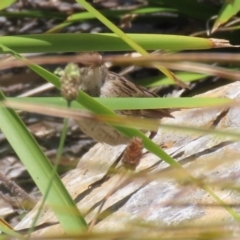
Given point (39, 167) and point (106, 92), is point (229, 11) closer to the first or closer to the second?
point (106, 92)

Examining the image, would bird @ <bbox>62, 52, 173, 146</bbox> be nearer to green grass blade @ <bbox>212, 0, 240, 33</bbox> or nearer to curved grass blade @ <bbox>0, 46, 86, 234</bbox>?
green grass blade @ <bbox>212, 0, 240, 33</bbox>

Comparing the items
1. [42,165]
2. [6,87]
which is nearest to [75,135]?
[6,87]

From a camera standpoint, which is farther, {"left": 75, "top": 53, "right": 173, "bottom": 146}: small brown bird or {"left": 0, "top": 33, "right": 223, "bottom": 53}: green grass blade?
{"left": 75, "top": 53, "right": 173, "bottom": 146}: small brown bird

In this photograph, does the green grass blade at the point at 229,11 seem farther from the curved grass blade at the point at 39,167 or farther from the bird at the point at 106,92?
the curved grass blade at the point at 39,167

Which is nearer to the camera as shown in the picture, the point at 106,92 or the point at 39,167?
the point at 39,167

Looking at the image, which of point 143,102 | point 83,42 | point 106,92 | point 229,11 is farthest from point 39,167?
point 229,11

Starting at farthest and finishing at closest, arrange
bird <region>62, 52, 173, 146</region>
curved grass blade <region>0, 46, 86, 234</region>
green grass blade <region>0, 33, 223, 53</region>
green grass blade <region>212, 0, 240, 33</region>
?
1. green grass blade <region>212, 0, 240, 33</region>
2. bird <region>62, 52, 173, 146</region>
3. green grass blade <region>0, 33, 223, 53</region>
4. curved grass blade <region>0, 46, 86, 234</region>

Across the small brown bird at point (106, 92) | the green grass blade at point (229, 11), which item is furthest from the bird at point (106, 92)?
the green grass blade at point (229, 11)

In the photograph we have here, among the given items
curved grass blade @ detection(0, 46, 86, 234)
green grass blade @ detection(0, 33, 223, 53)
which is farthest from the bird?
curved grass blade @ detection(0, 46, 86, 234)
